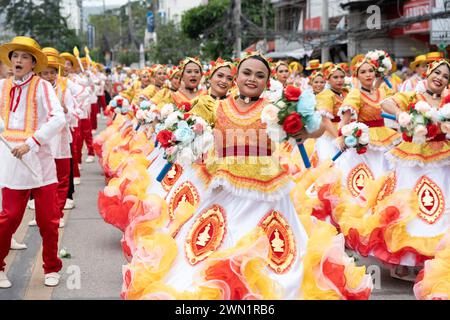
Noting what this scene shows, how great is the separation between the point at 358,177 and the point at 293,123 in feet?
13.9

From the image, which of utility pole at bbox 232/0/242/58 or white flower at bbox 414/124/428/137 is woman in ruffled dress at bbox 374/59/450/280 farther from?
utility pole at bbox 232/0/242/58

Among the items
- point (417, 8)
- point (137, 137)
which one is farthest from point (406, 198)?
point (417, 8)

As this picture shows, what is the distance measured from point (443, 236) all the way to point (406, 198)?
0.56m

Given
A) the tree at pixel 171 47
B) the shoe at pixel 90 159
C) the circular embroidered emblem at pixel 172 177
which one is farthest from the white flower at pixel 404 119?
the tree at pixel 171 47

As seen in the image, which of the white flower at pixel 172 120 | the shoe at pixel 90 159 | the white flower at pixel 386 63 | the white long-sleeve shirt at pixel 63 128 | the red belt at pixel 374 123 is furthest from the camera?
the shoe at pixel 90 159

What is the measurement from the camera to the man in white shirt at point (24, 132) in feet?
21.5

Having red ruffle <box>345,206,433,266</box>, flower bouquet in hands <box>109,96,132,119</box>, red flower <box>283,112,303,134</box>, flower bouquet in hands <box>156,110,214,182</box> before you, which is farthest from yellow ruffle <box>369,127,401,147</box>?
flower bouquet in hands <box>109,96,132,119</box>

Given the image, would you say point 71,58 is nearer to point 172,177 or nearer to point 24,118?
point 172,177

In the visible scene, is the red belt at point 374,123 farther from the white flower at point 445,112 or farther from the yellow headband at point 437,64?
the white flower at point 445,112

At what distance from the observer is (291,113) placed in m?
4.87

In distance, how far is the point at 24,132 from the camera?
658 cm

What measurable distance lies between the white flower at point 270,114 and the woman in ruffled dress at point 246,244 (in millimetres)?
204

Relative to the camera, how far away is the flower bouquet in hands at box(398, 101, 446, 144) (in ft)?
22.6
